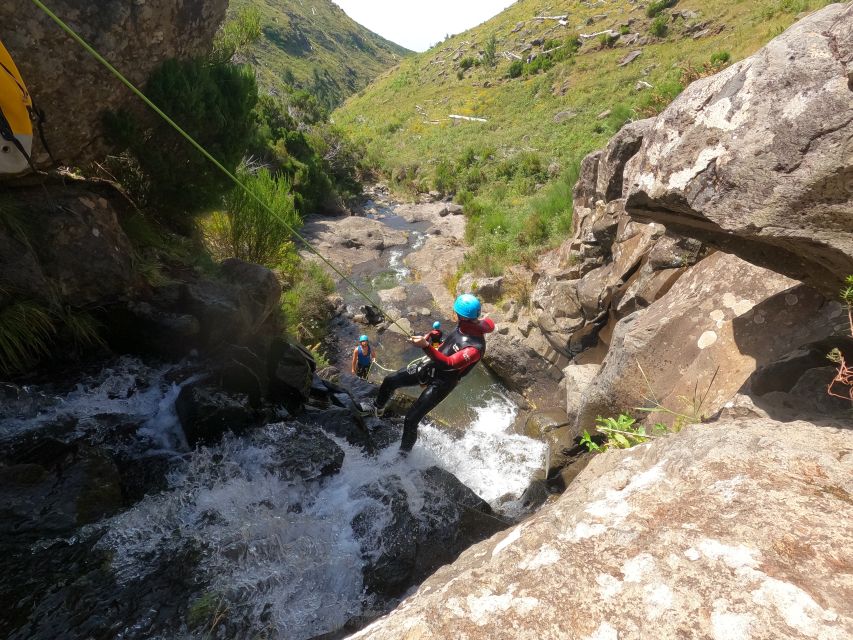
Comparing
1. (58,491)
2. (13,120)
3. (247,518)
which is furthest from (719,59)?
(58,491)

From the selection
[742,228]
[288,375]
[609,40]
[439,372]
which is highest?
[609,40]

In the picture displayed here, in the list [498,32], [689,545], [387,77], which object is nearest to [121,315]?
[689,545]

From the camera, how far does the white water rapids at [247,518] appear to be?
4051mm

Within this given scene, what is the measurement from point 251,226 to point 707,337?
8.18 m

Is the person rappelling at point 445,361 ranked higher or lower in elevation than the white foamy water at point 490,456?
higher

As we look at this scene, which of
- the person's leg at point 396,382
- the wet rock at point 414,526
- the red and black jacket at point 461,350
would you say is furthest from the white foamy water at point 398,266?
the wet rock at point 414,526

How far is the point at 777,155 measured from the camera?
2.59 metres

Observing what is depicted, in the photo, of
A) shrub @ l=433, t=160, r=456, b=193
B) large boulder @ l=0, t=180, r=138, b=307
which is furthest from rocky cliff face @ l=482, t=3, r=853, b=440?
shrub @ l=433, t=160, r=456, b=193

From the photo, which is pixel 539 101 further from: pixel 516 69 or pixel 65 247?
pixel 65 247

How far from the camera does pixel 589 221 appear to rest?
10258 millimetres

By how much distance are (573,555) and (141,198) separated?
7160 mm

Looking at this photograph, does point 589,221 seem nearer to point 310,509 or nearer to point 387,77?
point 310,509

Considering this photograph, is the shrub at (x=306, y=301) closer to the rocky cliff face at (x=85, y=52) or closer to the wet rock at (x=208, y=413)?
the wet rock at (x=208, y=413)

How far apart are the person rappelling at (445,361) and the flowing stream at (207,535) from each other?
79 cm
